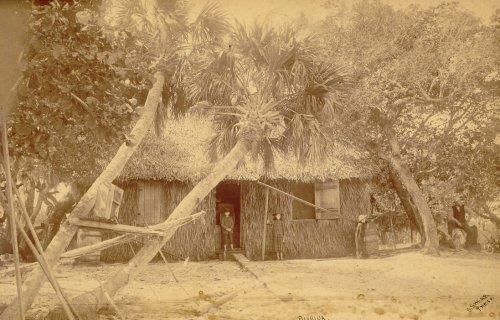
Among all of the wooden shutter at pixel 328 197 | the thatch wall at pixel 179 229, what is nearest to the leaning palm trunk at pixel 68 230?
the thatch wall at pixel 179 229

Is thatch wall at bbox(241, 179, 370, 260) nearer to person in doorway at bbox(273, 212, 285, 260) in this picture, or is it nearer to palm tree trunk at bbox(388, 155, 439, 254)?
person in doorway at bbox(273, 212, 285, 260)

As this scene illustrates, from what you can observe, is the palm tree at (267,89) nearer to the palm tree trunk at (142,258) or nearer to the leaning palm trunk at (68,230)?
the palm tree trunk at (142,258)

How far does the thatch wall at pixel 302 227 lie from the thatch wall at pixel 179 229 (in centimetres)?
91

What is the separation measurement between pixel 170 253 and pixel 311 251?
3.51 metres

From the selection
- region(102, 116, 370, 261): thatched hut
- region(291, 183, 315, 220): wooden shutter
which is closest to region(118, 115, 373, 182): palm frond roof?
region(102, 116, 370, 261): thatched hut

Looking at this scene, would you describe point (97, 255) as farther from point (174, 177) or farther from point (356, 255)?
point (356, 255)

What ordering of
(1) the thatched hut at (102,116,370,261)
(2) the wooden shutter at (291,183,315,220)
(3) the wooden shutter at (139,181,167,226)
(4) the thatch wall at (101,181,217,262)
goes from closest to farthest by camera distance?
(1) the thatched hut at (102,116,370,261) < (4) the thatch wall at (101,181,217,262) < (3) the wooden shutter at (139,181,167,226) < (2) the wooden shutter at (291,183,315,220)

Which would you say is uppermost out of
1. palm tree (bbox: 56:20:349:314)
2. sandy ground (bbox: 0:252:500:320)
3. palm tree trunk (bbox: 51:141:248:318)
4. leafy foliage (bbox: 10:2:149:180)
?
palm tree (bbox: 56:20:349:314)

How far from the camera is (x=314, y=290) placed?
262 inches

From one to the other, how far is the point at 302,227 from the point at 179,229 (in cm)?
308

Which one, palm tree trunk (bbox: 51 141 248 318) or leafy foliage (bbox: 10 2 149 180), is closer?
leafy foliage (bbox: 10 2 149 180)

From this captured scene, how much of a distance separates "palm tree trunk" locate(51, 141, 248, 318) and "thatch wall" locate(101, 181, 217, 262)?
3985 millimetres

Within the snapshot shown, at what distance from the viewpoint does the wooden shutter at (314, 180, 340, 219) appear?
11398 mm

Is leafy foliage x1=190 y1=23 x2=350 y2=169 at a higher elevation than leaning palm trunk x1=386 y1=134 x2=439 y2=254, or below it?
higher
